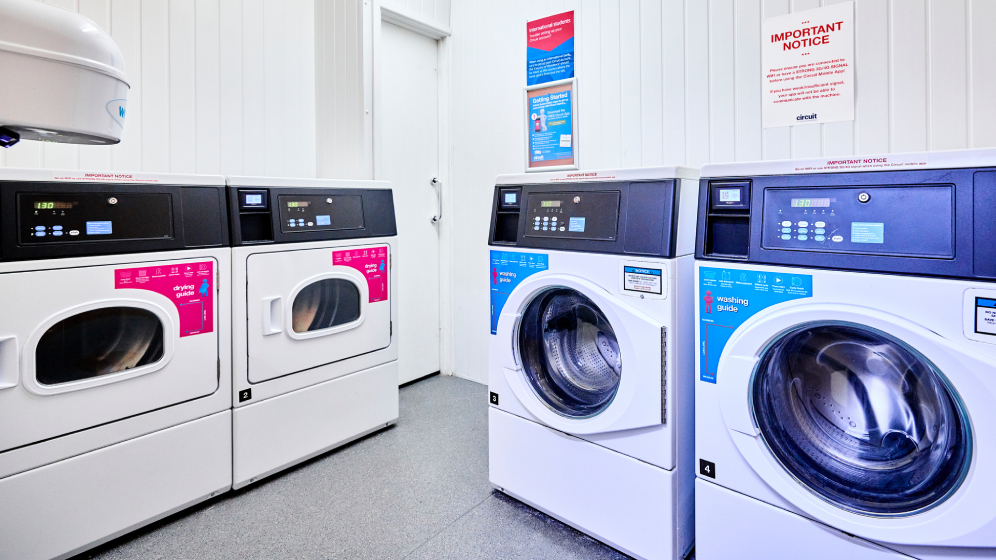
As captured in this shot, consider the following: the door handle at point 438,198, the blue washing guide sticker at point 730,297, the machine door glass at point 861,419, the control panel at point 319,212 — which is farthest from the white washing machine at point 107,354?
the machine door glass at point 861,419

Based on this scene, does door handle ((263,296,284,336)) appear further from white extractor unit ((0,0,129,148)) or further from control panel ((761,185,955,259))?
control panel ((761,185,955,259))

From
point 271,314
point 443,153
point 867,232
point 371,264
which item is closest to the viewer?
point 867,232

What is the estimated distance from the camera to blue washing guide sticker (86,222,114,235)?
161 centimetres

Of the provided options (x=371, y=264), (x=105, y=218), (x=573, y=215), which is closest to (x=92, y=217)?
(x=105, y=218)

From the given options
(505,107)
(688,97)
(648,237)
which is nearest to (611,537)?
(648,237)

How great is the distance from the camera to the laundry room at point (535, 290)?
3.69ft

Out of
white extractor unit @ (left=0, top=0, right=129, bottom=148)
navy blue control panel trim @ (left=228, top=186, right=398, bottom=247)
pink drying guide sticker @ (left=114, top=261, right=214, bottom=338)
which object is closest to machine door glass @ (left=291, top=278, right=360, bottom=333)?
navy blue control panel trim @ (left=228, top=186, right=398, bottom=247)

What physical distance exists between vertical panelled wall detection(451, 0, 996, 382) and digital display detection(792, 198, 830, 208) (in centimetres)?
87

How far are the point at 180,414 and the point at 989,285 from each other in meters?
2.24

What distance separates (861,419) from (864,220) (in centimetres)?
48

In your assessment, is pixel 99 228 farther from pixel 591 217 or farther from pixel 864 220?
pixel 864 220

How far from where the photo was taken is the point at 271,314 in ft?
6.75

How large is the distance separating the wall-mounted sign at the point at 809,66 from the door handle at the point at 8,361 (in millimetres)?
2597

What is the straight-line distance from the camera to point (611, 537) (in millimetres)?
1627
